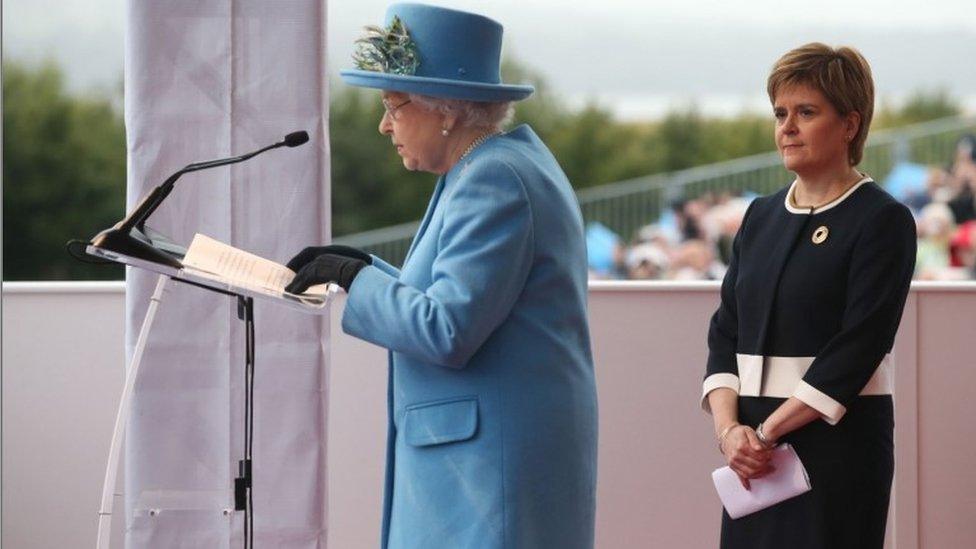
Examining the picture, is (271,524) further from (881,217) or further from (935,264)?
(935,264)

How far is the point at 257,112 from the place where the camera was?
108 inches

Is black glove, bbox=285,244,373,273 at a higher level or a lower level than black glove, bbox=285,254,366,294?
higher

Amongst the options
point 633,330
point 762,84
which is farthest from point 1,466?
point 762,84

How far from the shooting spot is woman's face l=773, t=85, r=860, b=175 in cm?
231

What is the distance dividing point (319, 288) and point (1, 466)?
5.19ft

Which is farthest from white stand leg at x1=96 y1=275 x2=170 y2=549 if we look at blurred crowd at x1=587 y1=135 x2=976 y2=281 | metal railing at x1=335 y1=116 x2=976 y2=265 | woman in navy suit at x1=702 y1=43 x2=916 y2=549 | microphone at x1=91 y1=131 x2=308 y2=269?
metal railing at x1=335 y1=116 x2=976 y2=265

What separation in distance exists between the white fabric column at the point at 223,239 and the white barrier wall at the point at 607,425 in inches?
23.8

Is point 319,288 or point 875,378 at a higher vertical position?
point 319,288

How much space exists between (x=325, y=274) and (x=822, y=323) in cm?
78

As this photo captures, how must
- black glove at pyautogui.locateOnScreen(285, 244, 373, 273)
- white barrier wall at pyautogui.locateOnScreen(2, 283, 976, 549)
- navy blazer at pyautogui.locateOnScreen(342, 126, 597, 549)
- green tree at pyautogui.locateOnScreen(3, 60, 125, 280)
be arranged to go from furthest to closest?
green tree at pyautogui.locateOnScreen(3, 60, 125, 280) < white barrier wall at pyautogui.locateOnScreen(2, 283, 976, 549) < black glove at pyautogui.locateOnScreen(285, 244, 373, 273) < navy blazer at pyautogui.locateOnScreen(342, 126, 597, 549)

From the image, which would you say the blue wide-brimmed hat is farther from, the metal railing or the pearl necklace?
the metal railing

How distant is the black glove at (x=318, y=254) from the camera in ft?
7.13

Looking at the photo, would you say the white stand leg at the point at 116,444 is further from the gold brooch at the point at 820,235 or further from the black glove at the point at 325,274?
the gold brooch at the point at 820,235

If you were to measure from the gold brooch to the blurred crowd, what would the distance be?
10.1 m
